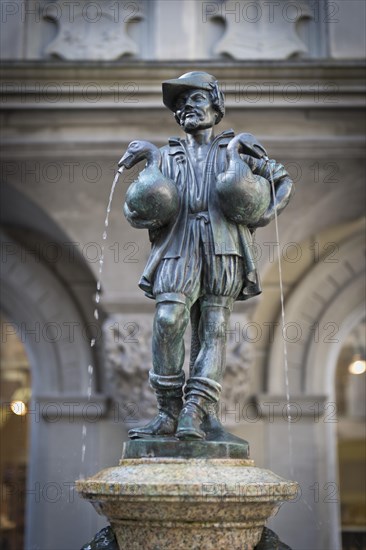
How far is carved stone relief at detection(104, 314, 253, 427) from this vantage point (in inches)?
331

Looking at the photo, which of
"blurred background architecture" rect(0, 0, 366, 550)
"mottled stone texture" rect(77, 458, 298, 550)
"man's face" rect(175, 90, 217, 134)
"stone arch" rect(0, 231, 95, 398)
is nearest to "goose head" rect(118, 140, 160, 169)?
"man's face" rect(175, 90, 217, 134)

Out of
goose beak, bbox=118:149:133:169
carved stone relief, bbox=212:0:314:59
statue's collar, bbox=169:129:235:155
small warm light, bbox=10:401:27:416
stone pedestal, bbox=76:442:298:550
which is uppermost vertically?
carved stone relief, bbox=212:0:314:59

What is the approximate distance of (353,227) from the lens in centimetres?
939

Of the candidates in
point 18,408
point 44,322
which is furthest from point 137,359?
point 18,408

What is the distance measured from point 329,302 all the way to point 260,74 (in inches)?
97.4

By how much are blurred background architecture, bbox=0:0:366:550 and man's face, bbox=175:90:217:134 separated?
331cm

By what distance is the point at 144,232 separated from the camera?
8500mm

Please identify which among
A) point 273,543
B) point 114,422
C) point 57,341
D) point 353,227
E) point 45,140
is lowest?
point 273,543

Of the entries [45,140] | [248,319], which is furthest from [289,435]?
[45,140]

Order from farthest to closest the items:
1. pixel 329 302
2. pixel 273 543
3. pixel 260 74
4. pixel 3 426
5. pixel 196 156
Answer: pixel 3 426 → pixel 329 302 → pixel 260 74 → pixel 196 156 → pixel 273 543

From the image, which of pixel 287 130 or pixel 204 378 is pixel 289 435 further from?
pixel 204 378

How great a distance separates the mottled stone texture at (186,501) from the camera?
12.8 feet

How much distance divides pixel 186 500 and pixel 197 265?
118cm

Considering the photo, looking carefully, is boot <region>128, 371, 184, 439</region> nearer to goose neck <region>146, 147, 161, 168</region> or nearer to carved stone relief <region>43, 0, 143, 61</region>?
goose neck <region>146, 147, 161, 168</region>
